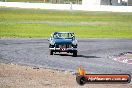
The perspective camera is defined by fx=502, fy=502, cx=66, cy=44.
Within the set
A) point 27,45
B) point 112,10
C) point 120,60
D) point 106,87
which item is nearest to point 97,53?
point 120,60

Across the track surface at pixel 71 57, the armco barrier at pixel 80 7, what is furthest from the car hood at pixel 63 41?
the armco barrier at pixel 80 7

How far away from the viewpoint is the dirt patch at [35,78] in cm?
2058

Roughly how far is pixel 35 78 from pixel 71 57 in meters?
10.8

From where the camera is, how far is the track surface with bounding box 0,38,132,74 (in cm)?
2805

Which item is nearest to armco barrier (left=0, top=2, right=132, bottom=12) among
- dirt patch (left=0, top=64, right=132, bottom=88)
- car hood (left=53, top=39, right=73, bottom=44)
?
car hood (left=53, top=39, right=73, bottom=44)

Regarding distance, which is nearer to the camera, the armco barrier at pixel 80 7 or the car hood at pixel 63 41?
the car hood at pixel 63 41

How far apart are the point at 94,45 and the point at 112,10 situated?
252ft

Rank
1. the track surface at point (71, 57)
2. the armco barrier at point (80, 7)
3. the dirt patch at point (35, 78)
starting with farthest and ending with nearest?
1. the armco barrier at point (80, 7)
2. the track surface at point (71, 57)
3. the dirt patch at point (35, 78)

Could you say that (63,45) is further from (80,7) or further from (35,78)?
(80,7)

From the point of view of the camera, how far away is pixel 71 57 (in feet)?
109

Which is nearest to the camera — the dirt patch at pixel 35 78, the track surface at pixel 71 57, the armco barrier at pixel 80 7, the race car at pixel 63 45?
the dirt patch at pixel 35 78

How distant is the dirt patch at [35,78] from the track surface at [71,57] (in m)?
1.96

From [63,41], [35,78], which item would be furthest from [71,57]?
[35,78]

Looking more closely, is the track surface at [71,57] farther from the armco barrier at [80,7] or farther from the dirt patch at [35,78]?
the armco barrier at [80,7]
